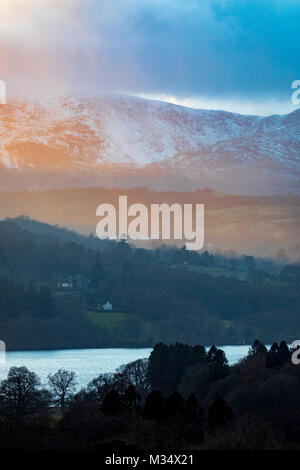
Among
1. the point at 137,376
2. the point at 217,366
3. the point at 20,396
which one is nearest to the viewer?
the point at 20,396

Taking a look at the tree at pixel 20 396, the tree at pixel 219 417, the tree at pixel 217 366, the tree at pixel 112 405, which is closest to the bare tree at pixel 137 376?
the tree at pixel 217 366

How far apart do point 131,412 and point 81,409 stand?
3.18 m

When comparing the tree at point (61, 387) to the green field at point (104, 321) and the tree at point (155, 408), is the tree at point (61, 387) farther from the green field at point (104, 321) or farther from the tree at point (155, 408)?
the green field at point (104, 321)

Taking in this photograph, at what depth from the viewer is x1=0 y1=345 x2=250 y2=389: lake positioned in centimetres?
12194

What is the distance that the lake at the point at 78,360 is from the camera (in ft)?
400

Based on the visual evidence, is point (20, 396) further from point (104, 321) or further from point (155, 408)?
point (104, 321)

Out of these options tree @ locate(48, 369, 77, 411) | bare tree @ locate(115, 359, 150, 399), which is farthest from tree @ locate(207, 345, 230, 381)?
tree @ locate(48, 369, 77, 411)

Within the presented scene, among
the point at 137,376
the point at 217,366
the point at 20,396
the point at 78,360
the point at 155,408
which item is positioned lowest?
the point at 155,408

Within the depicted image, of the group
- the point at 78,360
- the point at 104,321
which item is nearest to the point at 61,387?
the point at 78,360

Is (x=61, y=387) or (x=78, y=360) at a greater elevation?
(x=78, y=360)

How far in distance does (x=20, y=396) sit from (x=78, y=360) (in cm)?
7529

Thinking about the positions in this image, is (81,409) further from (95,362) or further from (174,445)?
(95,362)

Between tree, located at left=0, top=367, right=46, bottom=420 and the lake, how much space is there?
56.8ft

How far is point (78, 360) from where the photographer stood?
496ft
